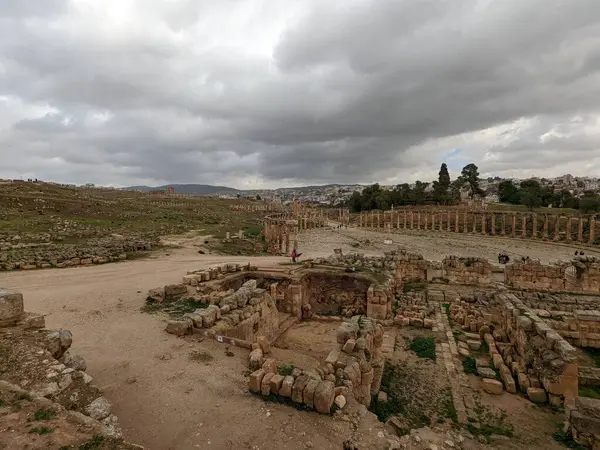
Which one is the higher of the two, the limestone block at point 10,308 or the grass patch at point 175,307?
the limestone block at point 10,308

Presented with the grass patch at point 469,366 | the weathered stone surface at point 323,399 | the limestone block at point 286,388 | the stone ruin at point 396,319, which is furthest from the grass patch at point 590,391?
the limestone block at point 286,388

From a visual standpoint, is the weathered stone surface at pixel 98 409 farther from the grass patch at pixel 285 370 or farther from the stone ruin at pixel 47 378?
the grass patch at pixel 285 370

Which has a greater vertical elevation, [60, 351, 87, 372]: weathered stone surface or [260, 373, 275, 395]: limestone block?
[60, 351, 87, 372]: weathered stone surface

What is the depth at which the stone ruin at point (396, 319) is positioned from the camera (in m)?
8.30

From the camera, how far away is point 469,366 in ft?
38.4

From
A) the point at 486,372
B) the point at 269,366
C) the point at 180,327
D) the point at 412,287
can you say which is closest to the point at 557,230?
the point at 412,287

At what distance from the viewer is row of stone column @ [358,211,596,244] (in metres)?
54.1

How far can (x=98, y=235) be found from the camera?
116ft

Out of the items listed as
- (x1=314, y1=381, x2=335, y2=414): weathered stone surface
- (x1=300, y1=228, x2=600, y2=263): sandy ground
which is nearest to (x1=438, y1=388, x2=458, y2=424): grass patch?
(x1=314, y1=381, x2=335, y2=414): weathered stone surface

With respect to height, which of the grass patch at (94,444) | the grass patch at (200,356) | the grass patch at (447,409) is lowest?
the grass patch at (447,409)

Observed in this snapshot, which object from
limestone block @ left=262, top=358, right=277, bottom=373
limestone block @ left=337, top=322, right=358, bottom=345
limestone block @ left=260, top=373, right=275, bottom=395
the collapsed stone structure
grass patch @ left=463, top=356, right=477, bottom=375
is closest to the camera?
limestone block @ left=260, top=373, right=275, bottom=395

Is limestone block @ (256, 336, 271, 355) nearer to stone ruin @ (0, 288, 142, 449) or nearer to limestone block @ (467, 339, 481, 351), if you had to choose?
stone ruin @ (0, 288, 142, 449)

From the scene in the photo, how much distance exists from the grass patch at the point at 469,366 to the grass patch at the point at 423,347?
3.47 feet

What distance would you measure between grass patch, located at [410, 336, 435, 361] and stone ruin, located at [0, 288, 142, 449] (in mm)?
10323
